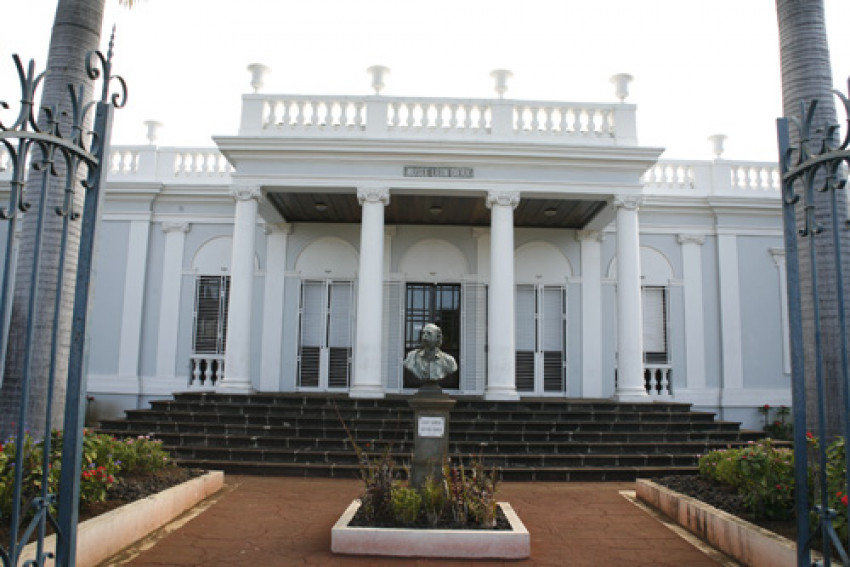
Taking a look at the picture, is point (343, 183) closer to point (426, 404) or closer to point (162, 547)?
point (426, 404)

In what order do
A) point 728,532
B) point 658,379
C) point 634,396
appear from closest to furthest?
point 728,532, point 634,396, point 658,379

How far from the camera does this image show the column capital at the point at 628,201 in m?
13.0

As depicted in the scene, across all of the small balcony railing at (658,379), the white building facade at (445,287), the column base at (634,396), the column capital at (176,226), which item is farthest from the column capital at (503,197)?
the column capital at (176,226)

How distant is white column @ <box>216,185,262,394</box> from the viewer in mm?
12363

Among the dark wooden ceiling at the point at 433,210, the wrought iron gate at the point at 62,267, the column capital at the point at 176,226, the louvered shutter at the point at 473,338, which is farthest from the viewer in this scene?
the column capital at the point at 176,226

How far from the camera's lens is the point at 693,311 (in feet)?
52.3

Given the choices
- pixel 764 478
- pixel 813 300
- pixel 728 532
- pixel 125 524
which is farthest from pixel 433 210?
pixel 813 300

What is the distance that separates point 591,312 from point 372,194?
A: 6.14m

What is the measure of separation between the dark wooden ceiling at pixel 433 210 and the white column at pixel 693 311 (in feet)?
9.06

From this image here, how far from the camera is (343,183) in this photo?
1298 centimetres

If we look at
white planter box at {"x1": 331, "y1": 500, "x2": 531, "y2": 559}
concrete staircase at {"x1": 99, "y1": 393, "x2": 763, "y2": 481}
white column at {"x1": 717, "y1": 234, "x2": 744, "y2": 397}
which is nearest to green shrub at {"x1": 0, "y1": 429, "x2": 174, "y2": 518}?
concrete staircase at {"x1": 99, "y1": 393, "x2": 763, "y2": 481}

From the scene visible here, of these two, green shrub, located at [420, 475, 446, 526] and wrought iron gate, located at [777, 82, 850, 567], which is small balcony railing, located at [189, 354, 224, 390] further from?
wrought iron gate, located at [777, 82, 850, 567]

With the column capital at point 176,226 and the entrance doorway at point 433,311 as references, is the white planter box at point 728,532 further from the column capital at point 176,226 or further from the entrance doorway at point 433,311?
the column capital at point 176,226

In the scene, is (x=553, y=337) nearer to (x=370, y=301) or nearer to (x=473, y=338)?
(x=473, y=338)
